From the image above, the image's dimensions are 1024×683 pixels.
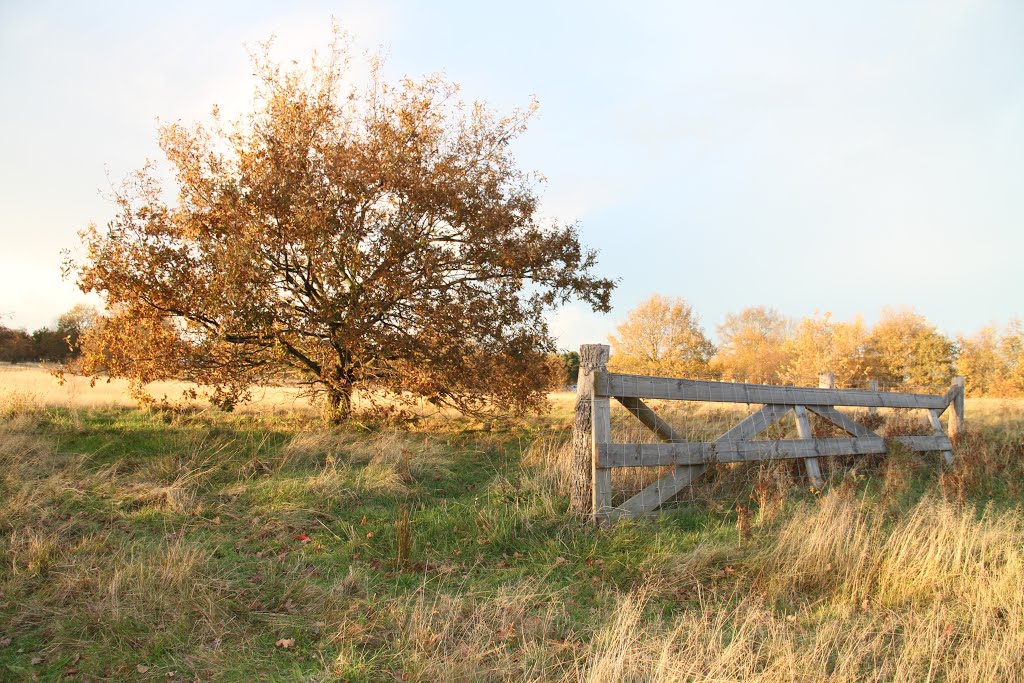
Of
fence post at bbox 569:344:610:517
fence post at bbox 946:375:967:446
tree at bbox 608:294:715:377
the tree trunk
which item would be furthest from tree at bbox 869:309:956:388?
fence post at bbox 569:344:610:517

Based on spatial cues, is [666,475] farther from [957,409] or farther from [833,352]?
[833,352]

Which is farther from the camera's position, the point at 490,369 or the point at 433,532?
the point at 490,369

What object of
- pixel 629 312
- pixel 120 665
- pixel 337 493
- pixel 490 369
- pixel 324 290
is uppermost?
pixel 629 312

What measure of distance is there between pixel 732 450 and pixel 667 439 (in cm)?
82

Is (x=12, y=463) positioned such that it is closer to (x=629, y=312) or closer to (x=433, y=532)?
(x=433, y=532)

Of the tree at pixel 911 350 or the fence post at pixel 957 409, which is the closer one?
the fence post at pixel 957 409

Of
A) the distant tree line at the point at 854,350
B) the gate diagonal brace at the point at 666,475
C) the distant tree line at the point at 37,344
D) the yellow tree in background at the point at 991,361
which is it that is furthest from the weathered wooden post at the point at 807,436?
the distant tree line at the point at 37,344

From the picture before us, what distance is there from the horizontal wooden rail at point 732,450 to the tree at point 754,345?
39668 millimetres

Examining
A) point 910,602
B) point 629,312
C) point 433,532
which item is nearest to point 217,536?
point 433,532

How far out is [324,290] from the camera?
11844mm

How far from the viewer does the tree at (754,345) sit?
5131cm

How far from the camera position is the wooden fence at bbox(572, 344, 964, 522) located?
714 centimetres

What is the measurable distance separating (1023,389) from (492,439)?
3726cm

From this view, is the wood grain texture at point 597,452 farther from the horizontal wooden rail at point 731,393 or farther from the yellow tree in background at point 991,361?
the yellow tree in background at point 991,361
